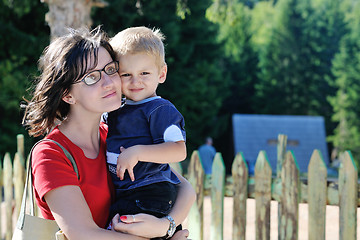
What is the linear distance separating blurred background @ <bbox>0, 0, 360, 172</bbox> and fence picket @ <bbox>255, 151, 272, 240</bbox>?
26.8 ft

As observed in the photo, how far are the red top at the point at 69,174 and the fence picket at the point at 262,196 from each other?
2048 mm

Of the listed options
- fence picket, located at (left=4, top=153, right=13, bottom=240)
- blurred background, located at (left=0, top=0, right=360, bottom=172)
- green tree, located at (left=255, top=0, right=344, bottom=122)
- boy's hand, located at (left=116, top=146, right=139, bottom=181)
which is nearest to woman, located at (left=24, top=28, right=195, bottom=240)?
boy's hand, located at (left=116, top=146, right=139, bottom=181)

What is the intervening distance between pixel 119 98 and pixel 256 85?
3050 cm

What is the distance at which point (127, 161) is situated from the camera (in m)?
1.89

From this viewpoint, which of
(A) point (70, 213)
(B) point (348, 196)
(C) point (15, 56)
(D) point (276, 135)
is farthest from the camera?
(D) point (276, 135)

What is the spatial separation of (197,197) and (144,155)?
7.71ft

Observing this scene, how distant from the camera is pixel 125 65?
2.05 meters

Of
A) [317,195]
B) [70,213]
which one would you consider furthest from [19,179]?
[70,213]

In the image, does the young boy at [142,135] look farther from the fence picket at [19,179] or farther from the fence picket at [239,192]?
the fence picket at [19,179]

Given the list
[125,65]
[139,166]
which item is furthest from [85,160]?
[125,65]

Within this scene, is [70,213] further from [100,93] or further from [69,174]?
[100,93]

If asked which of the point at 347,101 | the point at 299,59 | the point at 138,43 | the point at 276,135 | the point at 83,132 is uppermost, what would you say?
the point at 299,59

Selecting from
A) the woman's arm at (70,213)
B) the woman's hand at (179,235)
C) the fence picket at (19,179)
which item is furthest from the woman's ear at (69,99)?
the fence picket at (19,179)

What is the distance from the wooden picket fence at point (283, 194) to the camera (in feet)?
11.9
